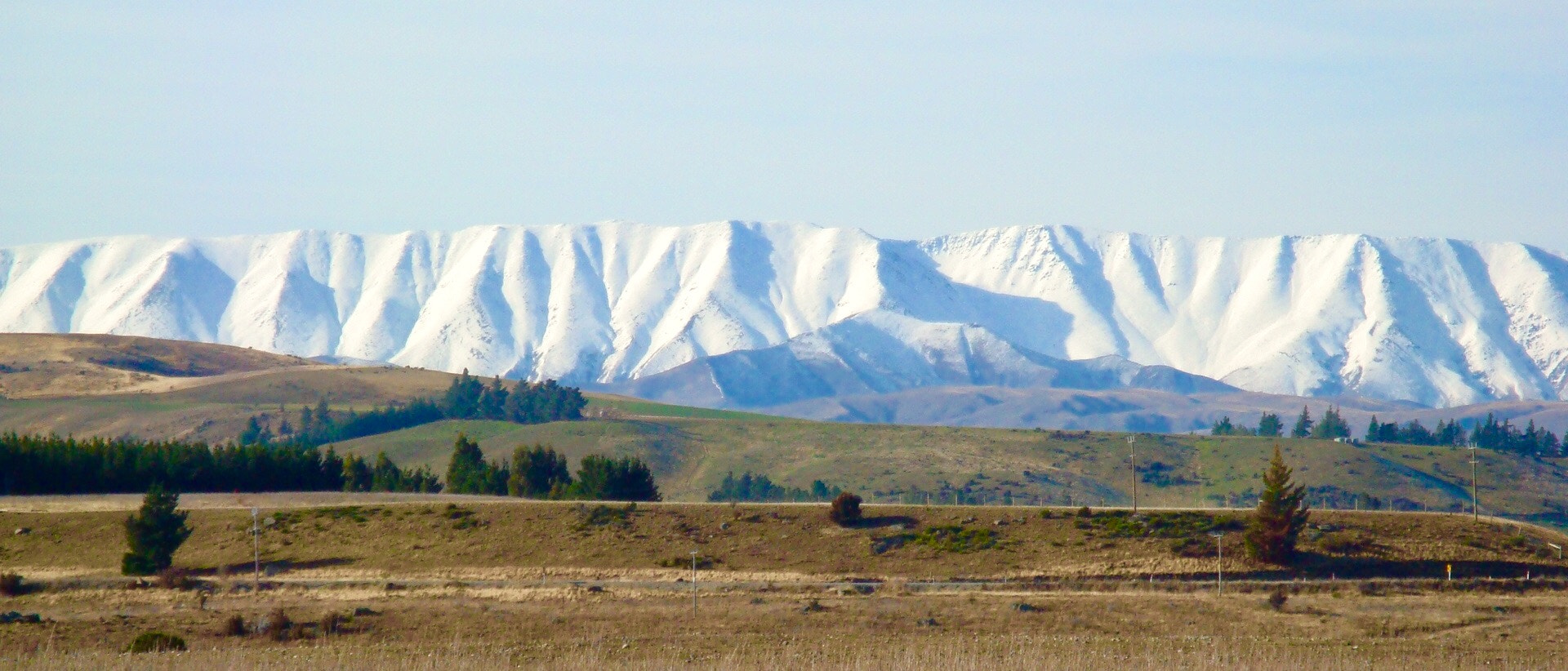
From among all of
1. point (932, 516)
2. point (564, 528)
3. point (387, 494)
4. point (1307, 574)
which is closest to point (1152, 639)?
point (1307, 574)

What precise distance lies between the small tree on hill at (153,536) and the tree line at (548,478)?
34976mm

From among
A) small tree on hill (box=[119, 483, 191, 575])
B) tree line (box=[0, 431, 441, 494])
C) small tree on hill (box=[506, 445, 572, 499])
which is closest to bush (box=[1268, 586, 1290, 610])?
small tree on hill (box=[119, 483, 191, 575])

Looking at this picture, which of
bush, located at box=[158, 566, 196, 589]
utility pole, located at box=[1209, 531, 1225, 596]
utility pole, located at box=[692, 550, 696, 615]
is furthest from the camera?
bush, located at box=[158, 566, 196, 589]

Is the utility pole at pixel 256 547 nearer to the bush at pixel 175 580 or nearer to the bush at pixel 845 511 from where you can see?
the bush at pixel 175 580

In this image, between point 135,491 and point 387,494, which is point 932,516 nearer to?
point 387,494

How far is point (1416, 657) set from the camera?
59.5 metres

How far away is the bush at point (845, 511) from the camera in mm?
96938

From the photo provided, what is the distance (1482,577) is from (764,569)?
1442 inches

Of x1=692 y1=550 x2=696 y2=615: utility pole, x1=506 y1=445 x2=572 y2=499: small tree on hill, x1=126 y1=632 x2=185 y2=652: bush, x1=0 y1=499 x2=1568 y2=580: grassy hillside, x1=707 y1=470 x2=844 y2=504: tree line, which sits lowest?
x1=126 y1=632 x2=185 y2=652: bush

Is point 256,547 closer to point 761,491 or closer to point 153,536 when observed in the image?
point 153,536

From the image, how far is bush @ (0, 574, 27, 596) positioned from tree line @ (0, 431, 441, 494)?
32.7 meters

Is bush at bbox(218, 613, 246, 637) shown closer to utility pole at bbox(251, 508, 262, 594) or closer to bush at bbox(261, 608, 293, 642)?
bush at bbox(261, 608, 293, 642)

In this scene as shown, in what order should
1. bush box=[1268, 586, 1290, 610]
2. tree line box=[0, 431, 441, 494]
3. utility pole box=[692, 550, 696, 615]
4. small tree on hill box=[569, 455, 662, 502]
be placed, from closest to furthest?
utility pole box=[692, 550, 696, 615] → bush box=[1268, 586, 1290, 610] → tree line box=[0, 431, 441, 494] → small tree on hill box=[569, 455, 662, 502]

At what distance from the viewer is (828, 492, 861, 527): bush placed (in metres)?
96.9
